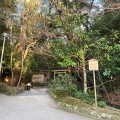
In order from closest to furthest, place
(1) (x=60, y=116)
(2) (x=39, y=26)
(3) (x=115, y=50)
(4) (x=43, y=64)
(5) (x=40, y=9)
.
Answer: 1. (1) (x=60, y=116)
2. (3) (x=115, y=50)
3. (2) (x=39, y=26)
4. (5) (x=40, y=9)
5. (4) (x=43, y=64)

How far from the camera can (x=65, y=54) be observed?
7.90 m

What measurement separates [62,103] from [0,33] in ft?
26.3

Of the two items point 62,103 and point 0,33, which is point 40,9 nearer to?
point 0,33

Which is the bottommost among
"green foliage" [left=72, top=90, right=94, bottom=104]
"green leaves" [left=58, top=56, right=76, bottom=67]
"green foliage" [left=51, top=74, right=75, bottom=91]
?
"green foliage" [left=72, top=90, right=94, bottom=104]

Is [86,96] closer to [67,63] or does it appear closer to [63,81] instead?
[63,81]

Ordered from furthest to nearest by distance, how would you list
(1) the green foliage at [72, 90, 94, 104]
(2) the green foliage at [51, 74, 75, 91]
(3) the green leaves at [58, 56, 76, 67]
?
(2) the green foliage at [51, 74, 75, 91] < (3) the green leaves at [58, 56, 76, 67] < (1) the green foliage at [72, 90, 94, 104]

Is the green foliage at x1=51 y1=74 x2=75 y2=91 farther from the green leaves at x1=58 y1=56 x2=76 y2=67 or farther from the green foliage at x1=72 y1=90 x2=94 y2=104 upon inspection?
the green leaves at x1=58 y1=56 x2=76 y2=67

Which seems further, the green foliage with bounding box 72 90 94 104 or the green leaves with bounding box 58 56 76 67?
the green leaves with bounding box 58 56 76 67

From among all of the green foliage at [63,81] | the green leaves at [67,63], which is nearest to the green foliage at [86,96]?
the green foliage at [63,81]

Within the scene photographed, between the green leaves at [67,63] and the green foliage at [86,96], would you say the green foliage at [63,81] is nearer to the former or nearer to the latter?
the green foliage at [86,96]

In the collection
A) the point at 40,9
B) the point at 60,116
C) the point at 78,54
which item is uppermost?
the point at 40,9

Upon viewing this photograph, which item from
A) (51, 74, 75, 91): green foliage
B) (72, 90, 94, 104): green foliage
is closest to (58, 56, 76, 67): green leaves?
(51, 74, 75, 91): green foliage

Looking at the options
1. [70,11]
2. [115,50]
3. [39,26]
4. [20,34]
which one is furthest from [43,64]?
[115,50]

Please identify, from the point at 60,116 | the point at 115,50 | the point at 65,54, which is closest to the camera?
the point at 60,116
